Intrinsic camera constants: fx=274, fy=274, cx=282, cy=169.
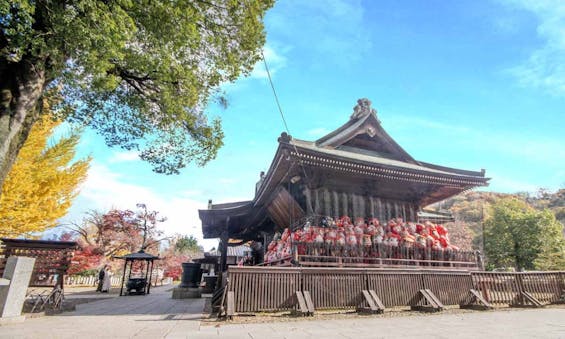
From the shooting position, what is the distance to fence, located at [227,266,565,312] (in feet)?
22.7

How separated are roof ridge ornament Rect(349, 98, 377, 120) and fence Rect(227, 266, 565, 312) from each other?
7008mm

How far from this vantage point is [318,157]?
8727 millimetres

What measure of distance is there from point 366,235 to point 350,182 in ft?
7.19

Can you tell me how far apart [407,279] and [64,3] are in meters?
10.8

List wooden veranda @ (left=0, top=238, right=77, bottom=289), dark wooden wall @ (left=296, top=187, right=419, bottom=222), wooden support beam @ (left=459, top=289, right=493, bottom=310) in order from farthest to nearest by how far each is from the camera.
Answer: dark wooden wall @ (left=296, top=187, right=419, bottom=222)
wooden veranda @ (left=0, top=238, right=77, bottom=289)
wooden support beam @ (left=459, top=289, right=493, bottom=310)

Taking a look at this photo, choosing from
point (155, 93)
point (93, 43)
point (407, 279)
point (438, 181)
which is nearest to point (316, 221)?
point (407, 279)

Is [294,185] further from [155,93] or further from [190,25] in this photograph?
[190,25]

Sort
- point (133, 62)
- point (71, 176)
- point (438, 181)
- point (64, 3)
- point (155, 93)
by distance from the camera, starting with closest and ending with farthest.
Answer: point (64, 3)
point (133, 62)
point (155, 93)
point (438, 181)
point (71, 176)

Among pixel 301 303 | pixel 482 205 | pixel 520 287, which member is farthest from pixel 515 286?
pixel 482 205

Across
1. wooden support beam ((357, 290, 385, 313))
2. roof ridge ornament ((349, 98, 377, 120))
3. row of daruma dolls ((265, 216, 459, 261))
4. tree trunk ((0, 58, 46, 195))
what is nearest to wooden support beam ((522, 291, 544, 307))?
row of daruma dolls ((265, 216, 459, 261))

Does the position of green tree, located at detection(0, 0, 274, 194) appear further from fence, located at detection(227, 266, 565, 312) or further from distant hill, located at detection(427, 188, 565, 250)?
distant hill, located at detection(427, 188, 565, 250)

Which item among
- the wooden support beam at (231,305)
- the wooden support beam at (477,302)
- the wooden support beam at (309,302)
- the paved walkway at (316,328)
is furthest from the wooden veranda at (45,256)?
the wooden support beam at (477,302)

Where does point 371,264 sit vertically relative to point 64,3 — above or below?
below

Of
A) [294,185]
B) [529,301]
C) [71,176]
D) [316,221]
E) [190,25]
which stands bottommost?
[529,301]
